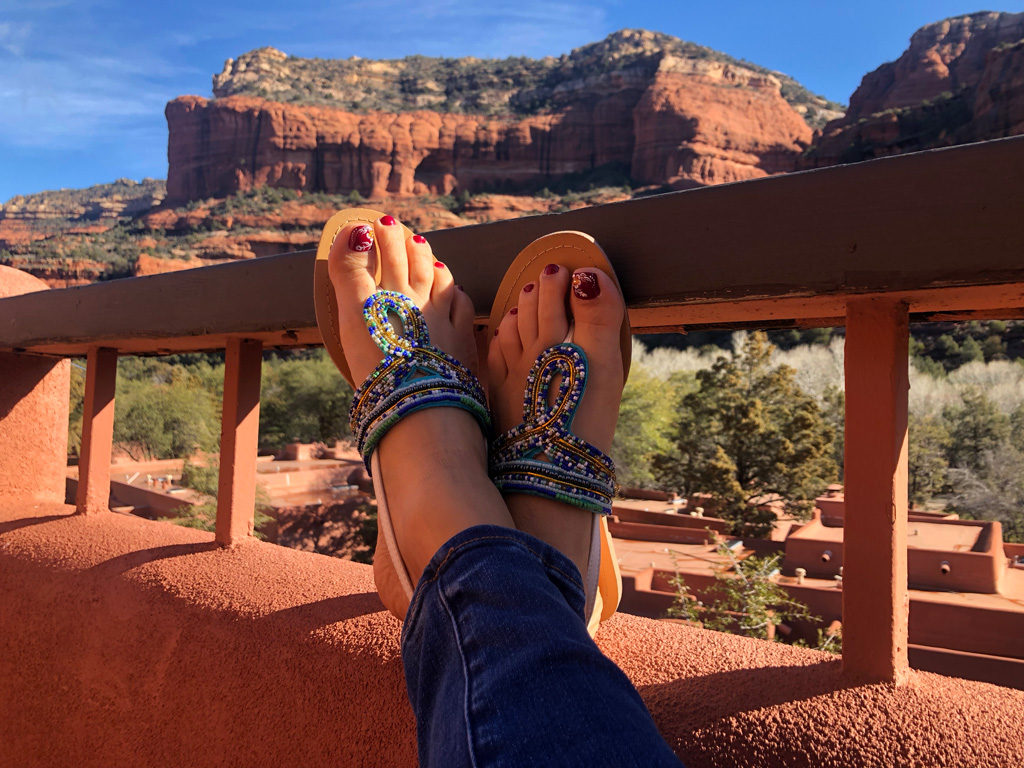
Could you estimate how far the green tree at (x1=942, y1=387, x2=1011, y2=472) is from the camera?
15.7 meters

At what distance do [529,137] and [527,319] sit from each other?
49.9m

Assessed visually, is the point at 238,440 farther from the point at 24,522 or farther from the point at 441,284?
the point at 24,522

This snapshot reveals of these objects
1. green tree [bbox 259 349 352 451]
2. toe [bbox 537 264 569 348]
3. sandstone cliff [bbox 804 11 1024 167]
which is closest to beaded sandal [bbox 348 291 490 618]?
toe [bbox 537 264 569 348]

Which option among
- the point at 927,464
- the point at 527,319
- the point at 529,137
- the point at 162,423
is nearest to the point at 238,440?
the point at 527,319

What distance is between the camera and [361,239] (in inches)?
44.8

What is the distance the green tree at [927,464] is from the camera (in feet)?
46.9

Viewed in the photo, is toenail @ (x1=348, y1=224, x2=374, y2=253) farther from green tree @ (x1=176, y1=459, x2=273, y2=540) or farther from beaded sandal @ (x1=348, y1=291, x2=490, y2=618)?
green tree @ (x1=176, y1=459, x2=273, y2=540)

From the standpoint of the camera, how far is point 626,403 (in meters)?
18.2

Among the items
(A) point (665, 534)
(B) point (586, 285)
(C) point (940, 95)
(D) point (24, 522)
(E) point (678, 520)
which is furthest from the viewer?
(C) point (940, 95)

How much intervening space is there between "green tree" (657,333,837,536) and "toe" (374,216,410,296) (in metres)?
12.2

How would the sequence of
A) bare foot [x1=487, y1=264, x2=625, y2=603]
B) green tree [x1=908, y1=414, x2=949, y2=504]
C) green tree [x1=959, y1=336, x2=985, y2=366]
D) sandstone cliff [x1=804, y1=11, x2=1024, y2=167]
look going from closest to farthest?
bare foot [x1=487, y1=264, x2=625, y2=603], green tree [x1=908, y1=414, x2=949, y2=504], green tree [x1=959, y1=336, x2=985, y2=366], sandstone cliff [x1=804, y1=11, x2=1024, y2=167]

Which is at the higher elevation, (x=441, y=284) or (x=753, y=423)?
(x=441, y=284)

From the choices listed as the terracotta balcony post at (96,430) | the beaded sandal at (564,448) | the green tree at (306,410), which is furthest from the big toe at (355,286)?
the green tree at (306,410)

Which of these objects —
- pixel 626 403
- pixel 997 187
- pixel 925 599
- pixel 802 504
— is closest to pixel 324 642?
pixel 997 187
